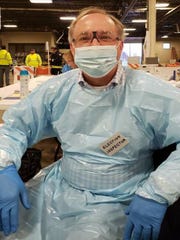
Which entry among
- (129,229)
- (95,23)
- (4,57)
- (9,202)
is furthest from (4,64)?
(129,229)

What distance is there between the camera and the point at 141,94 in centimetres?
131

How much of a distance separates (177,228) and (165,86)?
0.55 meters

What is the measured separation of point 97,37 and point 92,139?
43 cm

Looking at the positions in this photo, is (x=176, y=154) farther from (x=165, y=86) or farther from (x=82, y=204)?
(x=82, y=204)

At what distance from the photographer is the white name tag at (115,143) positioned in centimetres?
129

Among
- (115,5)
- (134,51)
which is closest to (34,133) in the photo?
(115,5)

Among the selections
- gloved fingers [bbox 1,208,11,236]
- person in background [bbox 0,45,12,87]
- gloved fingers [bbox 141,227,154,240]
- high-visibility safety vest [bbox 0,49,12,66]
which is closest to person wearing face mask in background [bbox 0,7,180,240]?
gloved fingers [bbox 1,208,11,236]

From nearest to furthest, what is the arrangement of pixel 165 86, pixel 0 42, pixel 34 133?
pixel 165 86 < pixel 34 133 < pixel 0 42

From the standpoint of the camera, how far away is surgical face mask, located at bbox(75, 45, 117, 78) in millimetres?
1324

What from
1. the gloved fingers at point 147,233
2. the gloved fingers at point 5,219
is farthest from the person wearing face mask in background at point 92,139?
the gloved fingers at point 147,233

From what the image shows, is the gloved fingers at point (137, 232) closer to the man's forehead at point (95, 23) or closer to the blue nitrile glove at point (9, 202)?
the blue nitrile glove at point (9, 202)

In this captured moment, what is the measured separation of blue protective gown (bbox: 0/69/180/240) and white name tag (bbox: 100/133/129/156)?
0.02m

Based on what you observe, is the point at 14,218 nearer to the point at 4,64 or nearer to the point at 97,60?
the point at 97,60

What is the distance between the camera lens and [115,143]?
4.22 feet
